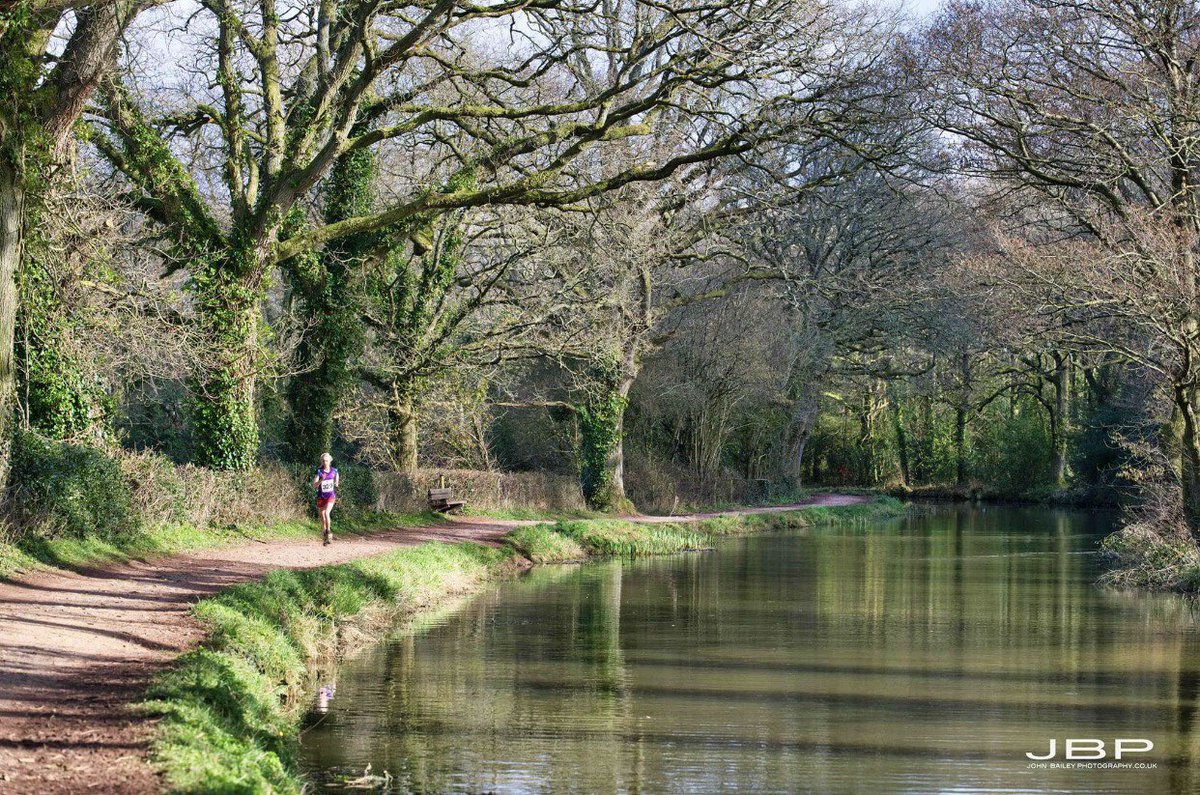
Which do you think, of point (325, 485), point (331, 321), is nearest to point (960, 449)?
point (331, 321)

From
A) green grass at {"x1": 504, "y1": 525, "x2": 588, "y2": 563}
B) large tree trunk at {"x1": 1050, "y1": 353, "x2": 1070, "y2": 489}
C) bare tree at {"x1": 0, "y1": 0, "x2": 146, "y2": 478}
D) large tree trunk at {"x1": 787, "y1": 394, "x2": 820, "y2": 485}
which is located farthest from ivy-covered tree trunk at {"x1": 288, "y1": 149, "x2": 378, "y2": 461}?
large tree trunk at {"x1": 1050, "y1": 353, "x2": 1070, "y2": 489}

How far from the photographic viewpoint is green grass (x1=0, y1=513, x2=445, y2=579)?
14.7 m

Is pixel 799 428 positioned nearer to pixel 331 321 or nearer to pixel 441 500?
pixel 441 500

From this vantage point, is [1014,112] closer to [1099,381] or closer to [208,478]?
[208,478]

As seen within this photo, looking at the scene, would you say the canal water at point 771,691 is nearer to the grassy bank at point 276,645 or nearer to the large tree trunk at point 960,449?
the grassy bank at point 276,645

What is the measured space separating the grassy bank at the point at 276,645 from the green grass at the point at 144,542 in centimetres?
243

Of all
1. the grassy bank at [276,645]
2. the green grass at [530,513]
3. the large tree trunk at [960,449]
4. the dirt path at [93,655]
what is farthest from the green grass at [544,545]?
the large tree trunk at [960,449]

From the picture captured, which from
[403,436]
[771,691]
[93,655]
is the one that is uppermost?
[403,436]

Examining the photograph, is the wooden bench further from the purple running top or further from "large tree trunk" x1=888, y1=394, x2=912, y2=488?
"large tree trunk" x1=888, y1=394, x2=912, y2=488

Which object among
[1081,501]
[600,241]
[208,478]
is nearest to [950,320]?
[1081,501]

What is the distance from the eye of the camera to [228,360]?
70.7 feet

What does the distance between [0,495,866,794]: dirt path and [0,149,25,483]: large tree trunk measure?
7.22ft

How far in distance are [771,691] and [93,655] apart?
19.9 feet

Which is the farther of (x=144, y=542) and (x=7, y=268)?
(x=144, y=542)
